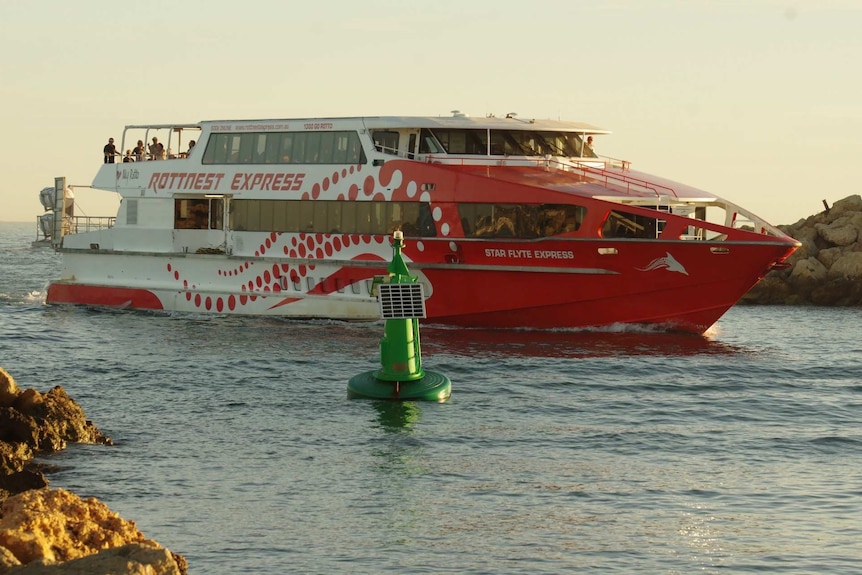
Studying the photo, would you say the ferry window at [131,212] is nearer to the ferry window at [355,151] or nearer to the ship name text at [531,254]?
the ferry window at [355,151]

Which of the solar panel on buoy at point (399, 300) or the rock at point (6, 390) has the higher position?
the solar panel on buoy at point (399, 300)

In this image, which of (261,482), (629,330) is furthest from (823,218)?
(261,482)

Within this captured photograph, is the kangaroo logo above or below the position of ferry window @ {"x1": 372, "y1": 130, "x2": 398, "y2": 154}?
below

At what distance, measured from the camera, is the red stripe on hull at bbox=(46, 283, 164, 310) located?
36.2 m

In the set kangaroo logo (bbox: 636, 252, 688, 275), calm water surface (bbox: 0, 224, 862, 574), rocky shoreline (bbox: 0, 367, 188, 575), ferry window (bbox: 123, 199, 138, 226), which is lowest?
calm water surface (bbox: 0, 224, 862, 574)

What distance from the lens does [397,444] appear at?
18141 mm

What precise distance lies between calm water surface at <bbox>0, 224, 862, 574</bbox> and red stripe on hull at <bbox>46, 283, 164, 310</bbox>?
5031 mm

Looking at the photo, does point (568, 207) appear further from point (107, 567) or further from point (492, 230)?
point (107, 567)

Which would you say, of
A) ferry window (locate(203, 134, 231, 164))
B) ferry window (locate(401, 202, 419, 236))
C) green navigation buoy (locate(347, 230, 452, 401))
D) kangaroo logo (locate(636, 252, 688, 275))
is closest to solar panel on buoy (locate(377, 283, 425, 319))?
green navigation buoy (locate(347, 230, 452, 401))

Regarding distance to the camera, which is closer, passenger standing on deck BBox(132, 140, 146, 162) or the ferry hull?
the ferry hull

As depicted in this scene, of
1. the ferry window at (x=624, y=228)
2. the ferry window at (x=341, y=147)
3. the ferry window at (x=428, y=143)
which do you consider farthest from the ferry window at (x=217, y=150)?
the ferry window at (x=624, y=228)

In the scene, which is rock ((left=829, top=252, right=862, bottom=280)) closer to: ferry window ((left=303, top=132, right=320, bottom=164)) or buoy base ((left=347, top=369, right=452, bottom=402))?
ferry window ((left=303, top=132, right=320, bottom=164))

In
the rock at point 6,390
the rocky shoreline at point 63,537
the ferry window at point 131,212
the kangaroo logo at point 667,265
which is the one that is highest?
the ferry window at point 131,212

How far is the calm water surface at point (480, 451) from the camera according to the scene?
1345cm
